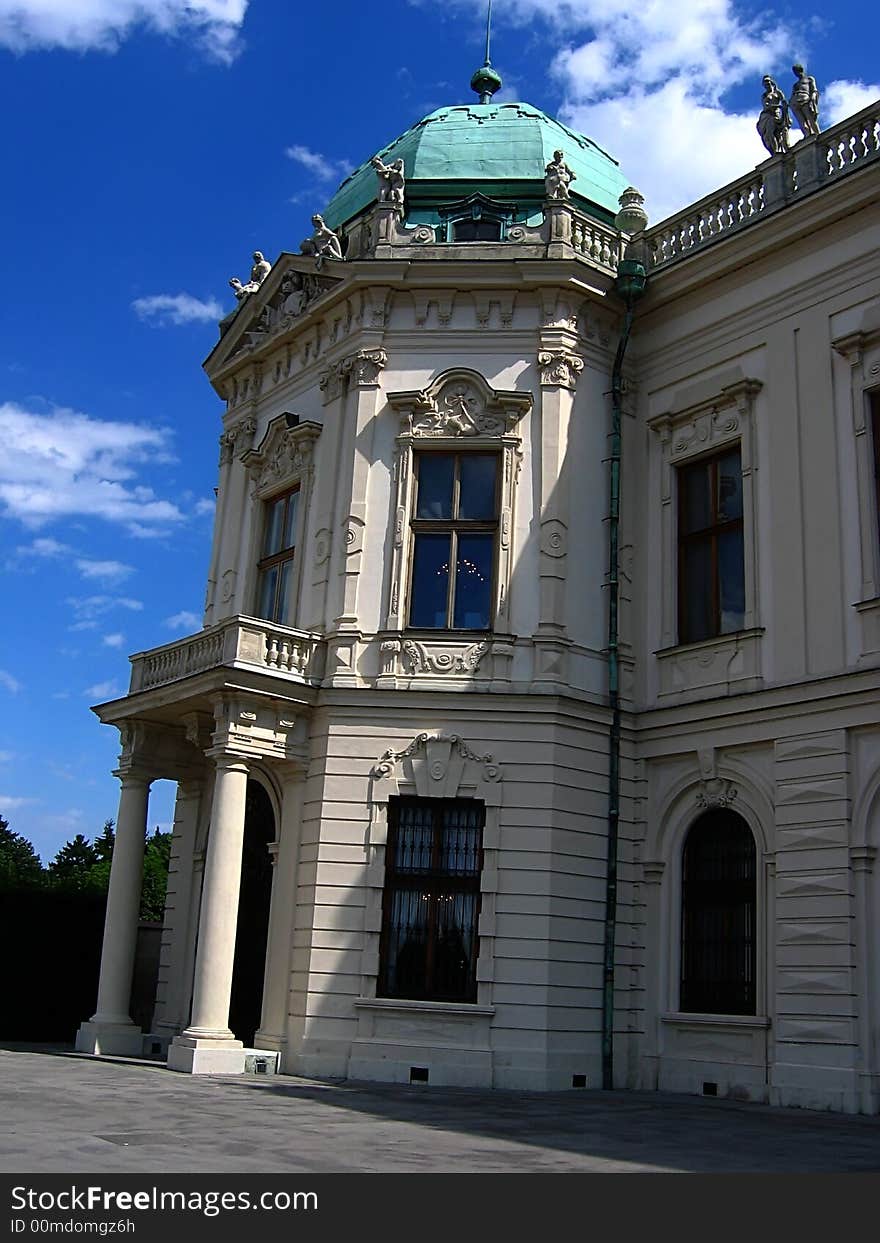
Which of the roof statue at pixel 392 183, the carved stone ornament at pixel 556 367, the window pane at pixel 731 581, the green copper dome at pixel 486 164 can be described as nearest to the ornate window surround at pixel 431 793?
the window pane at pixel 731 581

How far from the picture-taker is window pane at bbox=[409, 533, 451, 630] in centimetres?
1855

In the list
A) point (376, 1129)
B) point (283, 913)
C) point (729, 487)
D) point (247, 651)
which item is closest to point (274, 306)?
point (247, 651)

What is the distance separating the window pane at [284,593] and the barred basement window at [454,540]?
2426 mm

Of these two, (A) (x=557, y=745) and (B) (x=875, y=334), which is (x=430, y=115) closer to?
(B) (x=875, y=334)

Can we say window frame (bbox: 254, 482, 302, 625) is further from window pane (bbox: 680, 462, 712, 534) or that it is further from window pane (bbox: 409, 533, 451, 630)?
window pane (bbox: 680, 462, 712, 534)

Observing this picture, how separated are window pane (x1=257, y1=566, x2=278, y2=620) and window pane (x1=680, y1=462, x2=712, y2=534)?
21.3 feet

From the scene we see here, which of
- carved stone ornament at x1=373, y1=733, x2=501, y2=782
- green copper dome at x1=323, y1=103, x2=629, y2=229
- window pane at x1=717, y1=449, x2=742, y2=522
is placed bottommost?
carved stone ornament at x1=373, y1=733, x2=501, y2=782

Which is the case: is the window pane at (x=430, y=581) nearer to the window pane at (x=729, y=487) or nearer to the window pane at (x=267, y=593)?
the window pane at (x=267, y=593)

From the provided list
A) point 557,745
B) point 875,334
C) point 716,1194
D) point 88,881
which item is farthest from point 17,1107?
point 88,881

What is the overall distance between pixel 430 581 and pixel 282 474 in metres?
3.67

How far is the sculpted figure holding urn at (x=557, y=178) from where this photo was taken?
64.9ft

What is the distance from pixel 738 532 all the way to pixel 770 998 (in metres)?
6.12

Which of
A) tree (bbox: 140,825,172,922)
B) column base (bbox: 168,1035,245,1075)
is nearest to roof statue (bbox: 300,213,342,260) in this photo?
column base (bbox: 168,1035,245,1075)

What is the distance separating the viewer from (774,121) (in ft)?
60.2
